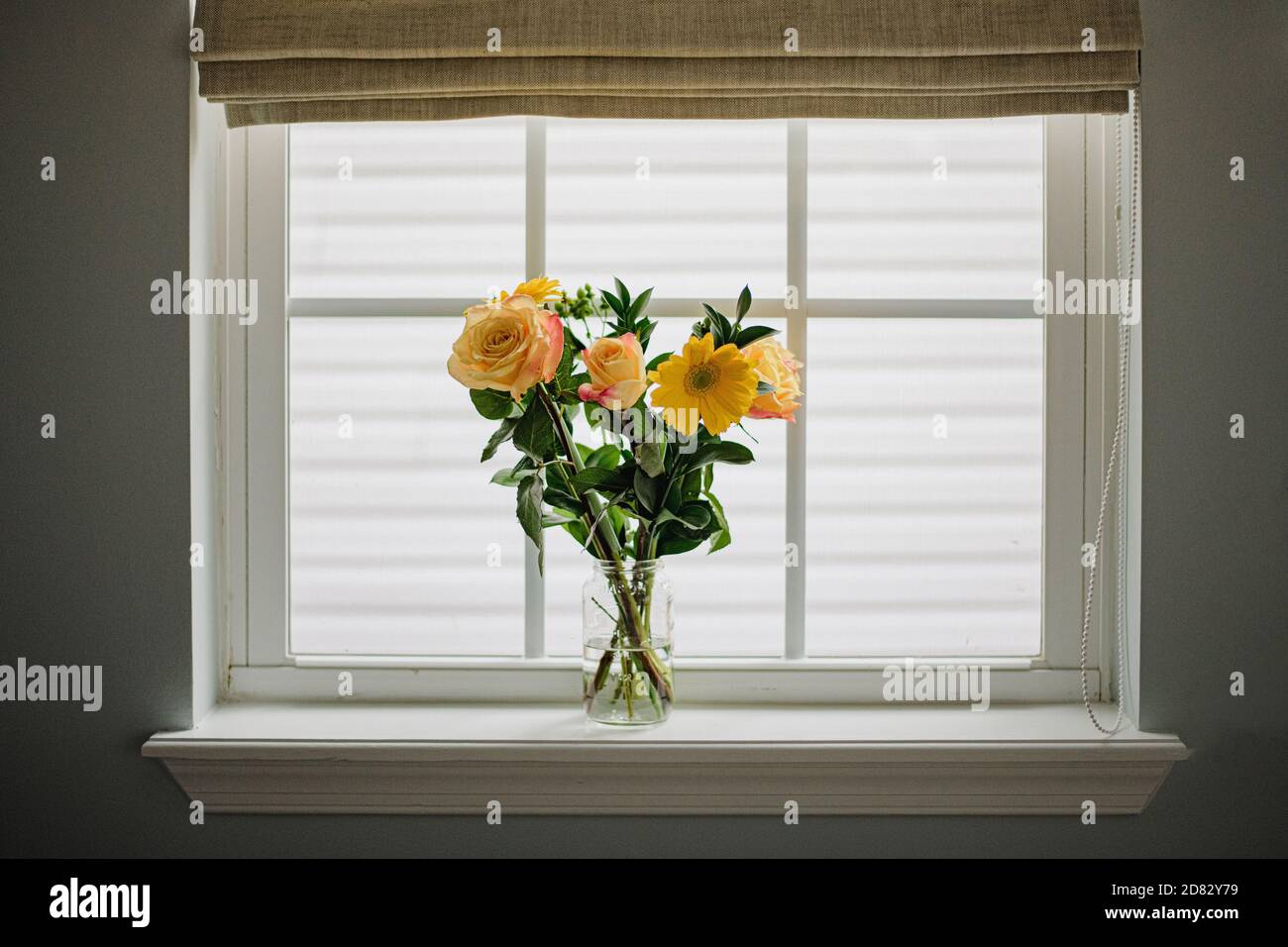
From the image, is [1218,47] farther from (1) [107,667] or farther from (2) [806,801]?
(1) [107,667]

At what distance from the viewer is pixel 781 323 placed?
118cm

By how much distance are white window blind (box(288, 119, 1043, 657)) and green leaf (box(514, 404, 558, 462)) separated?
18cm

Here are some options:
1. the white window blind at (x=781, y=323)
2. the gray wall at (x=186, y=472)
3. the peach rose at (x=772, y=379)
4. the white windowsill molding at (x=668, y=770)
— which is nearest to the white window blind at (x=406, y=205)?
the white window blind at (x=781, y=323)

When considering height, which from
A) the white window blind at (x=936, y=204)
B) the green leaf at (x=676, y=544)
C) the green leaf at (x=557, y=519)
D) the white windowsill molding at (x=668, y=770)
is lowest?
the white windowsill molding at (x=668, y=770)

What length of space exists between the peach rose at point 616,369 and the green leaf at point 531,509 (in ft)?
0.37

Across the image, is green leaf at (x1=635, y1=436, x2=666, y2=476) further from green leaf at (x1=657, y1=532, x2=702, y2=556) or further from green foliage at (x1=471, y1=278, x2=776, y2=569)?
green leaf at (x1=657, y1=532, x2=702, y2=556)

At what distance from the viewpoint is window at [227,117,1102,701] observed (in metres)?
1.17

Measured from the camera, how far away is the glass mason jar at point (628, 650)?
108 cm

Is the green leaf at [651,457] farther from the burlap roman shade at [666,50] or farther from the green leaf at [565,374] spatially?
the burlap roman shade at [666,50]

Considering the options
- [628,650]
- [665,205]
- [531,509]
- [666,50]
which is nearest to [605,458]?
[531,509]

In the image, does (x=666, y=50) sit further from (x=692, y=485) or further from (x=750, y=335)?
(x=692, y=485)

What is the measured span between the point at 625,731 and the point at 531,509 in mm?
287
